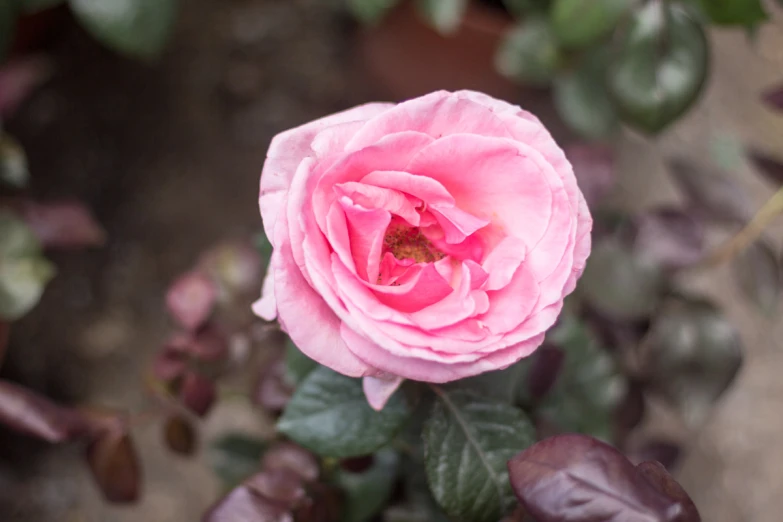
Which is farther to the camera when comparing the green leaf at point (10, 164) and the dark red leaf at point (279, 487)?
the green leaf at point (10, 164)

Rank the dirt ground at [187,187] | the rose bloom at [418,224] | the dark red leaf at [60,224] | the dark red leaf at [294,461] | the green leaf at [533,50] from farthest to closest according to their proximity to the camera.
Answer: the dirt ground at [187,187] → the green leaf at [533,50] → the dark red leaf at [60,224] → the dark red leaf at [294,461] → the rose bloom at [418,224]

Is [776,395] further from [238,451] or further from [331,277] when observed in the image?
[331,277]

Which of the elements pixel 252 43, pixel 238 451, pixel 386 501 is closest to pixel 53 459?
pixel 238 451

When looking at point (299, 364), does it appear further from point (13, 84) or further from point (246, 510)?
point (13, 84)

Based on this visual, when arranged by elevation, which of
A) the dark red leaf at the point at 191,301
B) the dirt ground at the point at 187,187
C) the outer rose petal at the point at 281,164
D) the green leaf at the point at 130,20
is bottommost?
the dirt ground at the point at 187,187

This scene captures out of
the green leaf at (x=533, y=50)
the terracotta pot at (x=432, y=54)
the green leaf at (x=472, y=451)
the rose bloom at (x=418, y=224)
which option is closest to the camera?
the rose bloom at (x=418, y=224)

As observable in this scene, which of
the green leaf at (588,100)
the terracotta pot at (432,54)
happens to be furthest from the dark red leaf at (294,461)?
the terracotta pot at (432,54)

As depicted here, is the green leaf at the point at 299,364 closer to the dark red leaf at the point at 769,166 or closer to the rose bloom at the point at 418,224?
the rose bloom at the point at 418,224

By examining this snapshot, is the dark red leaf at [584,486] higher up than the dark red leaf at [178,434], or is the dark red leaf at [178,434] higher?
the dark red leaf at [584,486]
